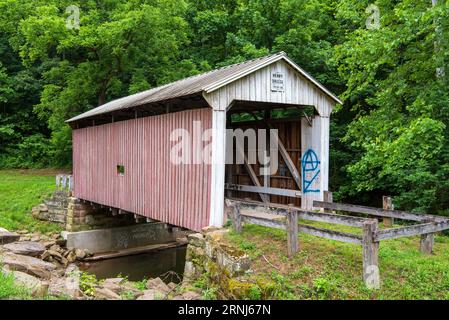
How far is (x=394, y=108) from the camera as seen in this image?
11664 millimetres

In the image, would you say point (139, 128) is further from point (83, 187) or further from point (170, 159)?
point (83, 187)

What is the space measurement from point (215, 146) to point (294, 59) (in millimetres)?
10158

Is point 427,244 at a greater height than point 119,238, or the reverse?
point 427,244

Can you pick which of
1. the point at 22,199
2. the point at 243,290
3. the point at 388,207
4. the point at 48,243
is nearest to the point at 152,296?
the point at 243,290

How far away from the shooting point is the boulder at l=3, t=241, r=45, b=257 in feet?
35.1

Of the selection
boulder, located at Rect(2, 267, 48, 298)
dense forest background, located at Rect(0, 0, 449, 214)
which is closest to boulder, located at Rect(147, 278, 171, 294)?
boulder, located at Rect(2, 267, 48, 298)

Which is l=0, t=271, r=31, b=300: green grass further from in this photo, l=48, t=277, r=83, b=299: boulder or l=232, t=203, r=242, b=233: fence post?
l=232, t=203, r=242, b=233: fence post

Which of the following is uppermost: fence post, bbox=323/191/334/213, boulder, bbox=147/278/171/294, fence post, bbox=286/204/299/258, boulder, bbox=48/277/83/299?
fence post, bbox=323/191/334/213

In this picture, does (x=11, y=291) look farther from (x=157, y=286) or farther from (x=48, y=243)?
(x=48, y=243)

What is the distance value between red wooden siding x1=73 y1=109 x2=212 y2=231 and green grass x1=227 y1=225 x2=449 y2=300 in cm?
160

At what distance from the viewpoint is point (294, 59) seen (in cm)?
1692

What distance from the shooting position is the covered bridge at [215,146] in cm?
820

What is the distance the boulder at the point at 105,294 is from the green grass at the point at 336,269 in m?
2.18

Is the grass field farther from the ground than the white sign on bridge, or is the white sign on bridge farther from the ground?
the white sign on bridge
